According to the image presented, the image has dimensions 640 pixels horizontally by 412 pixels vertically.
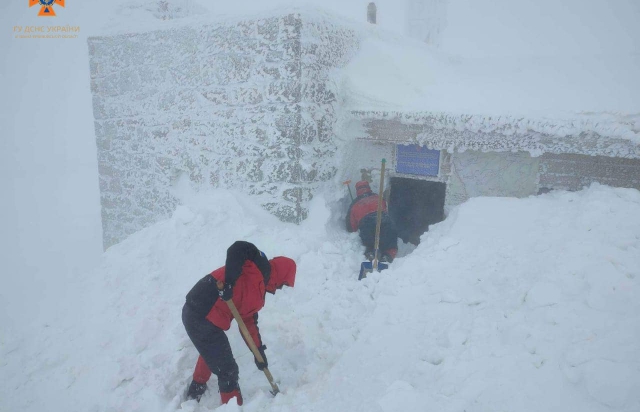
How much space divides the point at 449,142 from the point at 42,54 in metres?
27.3

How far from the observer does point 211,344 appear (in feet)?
8.84

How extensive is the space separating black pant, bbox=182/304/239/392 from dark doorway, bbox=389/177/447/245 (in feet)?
12.7

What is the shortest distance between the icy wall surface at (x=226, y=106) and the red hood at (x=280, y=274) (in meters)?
1.51

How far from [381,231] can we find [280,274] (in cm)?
219

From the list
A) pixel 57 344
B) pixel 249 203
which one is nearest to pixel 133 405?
pixel 57 344

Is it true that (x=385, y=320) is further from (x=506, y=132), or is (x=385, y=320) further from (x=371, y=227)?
(x=506, y=132)

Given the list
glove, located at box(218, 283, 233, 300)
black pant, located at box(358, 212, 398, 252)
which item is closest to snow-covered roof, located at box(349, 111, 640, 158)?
black pant, located at box(358, 212, 398, 252)

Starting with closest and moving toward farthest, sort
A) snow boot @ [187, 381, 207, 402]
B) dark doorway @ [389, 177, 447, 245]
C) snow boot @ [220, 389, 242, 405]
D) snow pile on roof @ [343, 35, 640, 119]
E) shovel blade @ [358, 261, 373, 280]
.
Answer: snow boot @ [220, 389, 242, 405] → snow boot @ [187, 381, 207, 402] → snow pile on roof @ [343, 35, 640, 119] → shovel blade @ [358, 261, 373, 280] → dark doorway @ [389, 177, 447, 245]

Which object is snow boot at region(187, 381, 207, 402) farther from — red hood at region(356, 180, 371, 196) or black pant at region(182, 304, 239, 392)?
red hood at region(356, 180, 371, 196)

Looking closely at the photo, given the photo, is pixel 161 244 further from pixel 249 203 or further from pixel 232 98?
pixel 232 98

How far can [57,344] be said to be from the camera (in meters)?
3.42

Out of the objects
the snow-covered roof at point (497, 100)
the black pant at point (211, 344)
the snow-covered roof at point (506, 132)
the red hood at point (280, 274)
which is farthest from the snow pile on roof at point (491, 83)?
the black pant at point (211, 344)

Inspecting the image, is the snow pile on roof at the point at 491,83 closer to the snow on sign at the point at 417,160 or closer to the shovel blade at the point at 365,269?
the snow on sign at the point at 417,160

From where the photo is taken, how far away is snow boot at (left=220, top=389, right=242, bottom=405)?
9.00ft
